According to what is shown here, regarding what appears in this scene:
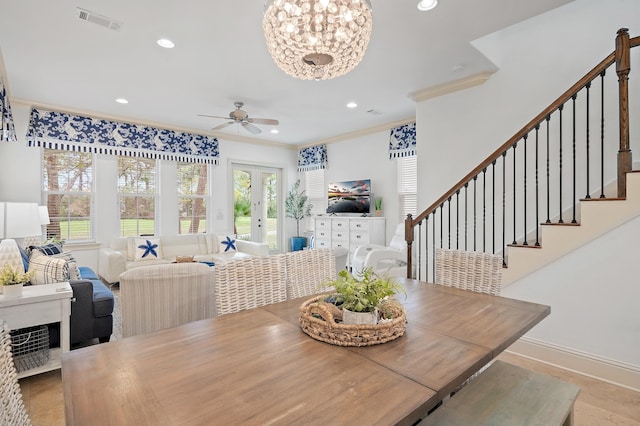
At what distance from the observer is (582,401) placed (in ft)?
6.92

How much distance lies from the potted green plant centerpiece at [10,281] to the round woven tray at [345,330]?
2.23 meters

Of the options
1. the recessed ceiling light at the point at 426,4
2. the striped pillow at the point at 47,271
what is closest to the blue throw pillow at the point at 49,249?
the striped pillow at the point at 47,271

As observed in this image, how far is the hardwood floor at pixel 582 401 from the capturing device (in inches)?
76.5

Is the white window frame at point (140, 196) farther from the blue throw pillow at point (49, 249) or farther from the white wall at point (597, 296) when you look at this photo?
the white wall at point (597, 296)

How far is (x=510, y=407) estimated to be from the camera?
1.34 meters

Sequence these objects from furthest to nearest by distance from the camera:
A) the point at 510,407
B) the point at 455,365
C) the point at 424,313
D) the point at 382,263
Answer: the point at 382,263, the point at 424,313, the point at 510,407, the point at 455,365

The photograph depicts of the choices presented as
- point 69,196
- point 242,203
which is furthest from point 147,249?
point 242,203

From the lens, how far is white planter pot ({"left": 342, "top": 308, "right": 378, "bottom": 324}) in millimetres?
1259

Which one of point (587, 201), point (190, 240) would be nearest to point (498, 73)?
point (587, 201)

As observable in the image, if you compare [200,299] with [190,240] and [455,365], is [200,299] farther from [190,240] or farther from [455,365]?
[190,240]

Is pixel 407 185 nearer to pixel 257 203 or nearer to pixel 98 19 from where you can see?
pixel 257 203

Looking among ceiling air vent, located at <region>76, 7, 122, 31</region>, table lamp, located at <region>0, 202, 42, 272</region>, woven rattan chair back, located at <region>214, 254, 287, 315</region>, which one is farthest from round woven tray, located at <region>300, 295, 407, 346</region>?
table lamp, located at <region>0, 202, 42, 272</region>

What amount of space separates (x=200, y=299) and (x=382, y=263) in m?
2.83

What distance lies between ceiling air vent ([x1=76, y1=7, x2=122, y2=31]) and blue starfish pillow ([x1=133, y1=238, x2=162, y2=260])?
3354 mm
